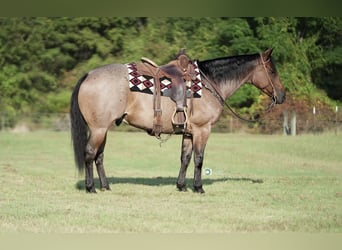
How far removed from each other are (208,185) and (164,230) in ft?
9.81

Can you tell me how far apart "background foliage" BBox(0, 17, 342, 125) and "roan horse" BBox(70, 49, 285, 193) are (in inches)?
195

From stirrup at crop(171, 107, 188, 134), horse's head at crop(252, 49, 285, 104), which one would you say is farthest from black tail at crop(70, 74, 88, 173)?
horse's head at crop(252, 49, 285, 104)

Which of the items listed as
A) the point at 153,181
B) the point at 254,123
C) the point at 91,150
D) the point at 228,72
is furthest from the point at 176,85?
the point at 254,123

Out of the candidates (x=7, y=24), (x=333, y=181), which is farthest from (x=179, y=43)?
(x=333, y=181)

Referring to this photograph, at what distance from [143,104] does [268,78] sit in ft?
5.37

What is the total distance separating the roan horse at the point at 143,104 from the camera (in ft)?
22.0

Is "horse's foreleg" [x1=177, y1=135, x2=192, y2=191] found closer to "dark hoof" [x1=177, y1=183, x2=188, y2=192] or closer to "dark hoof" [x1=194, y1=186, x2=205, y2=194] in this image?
"dark hoof" [x1=177, y1=183, x2=188, y2=192]

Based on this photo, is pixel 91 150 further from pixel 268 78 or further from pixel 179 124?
pixel 268 78

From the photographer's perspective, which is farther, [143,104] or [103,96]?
[143,104]

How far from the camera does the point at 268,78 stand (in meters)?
7.34

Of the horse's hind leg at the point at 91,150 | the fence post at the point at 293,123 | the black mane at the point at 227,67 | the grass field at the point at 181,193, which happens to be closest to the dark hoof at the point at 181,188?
the grass field at the point at 181,193

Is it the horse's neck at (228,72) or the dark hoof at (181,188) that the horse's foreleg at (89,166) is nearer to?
the dark hoof at (181,188)

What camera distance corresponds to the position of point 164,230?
4.77 metres

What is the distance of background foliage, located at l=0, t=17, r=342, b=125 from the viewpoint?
44.2 feet
